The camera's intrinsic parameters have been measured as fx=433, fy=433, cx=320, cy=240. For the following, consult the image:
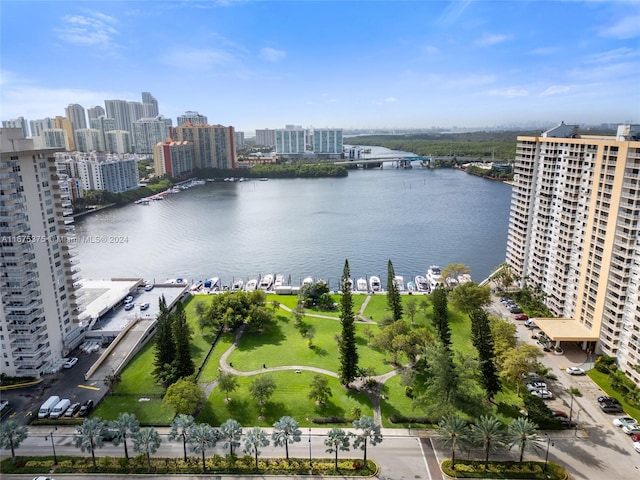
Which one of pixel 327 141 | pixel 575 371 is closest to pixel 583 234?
pixel 575 371

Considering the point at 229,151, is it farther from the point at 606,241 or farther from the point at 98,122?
the point at 606,241

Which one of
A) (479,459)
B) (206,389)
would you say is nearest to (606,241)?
(479,459)

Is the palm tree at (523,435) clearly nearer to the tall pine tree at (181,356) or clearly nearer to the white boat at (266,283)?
the tall pine tree at (181,356)

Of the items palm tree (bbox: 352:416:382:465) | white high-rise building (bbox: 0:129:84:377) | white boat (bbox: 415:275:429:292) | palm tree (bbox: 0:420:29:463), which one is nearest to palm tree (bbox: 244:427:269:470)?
palm tree (bbox: 352:416:382:465)

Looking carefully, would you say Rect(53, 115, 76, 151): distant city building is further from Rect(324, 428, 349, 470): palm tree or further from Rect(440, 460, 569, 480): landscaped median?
Rect(440, 460, 569, 480): landscaped median

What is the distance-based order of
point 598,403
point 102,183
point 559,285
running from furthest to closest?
point 102,183, point 559,285, point 598,403

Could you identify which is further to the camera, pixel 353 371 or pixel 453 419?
pixel 353 371

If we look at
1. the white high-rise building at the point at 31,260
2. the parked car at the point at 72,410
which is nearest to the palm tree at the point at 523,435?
the parked car at the point at 72,410
